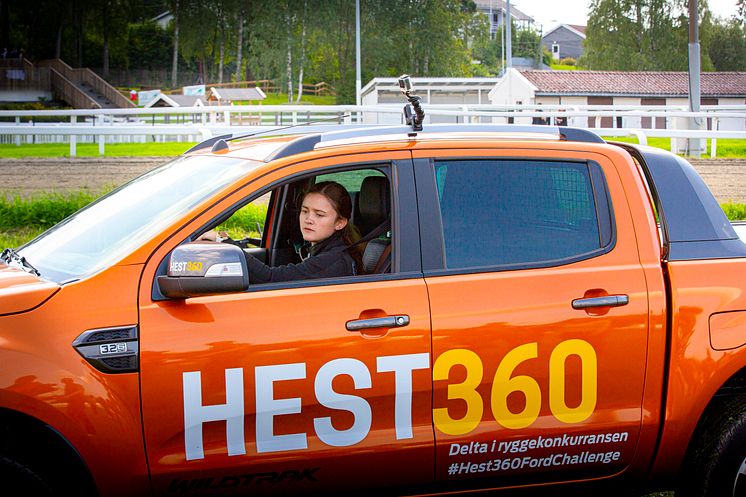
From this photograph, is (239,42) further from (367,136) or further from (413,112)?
(367,136)

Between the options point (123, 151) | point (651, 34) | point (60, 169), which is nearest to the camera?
point (60, 169)

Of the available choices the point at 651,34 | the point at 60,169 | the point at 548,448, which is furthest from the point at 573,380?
the point at 651,34

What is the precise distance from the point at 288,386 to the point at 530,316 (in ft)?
3.22

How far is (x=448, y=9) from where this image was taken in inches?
2872

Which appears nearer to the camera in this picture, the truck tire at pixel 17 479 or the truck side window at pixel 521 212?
the truck tire at pixel 17 479

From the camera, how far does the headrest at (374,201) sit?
424 cm

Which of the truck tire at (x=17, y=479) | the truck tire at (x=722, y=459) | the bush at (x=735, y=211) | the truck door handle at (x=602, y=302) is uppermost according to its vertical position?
the bush at (x=735, y=211)

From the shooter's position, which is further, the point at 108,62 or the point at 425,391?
the point at 108,62

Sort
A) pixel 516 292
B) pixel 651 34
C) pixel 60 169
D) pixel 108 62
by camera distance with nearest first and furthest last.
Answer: pixel 516 292
pixel 60 169
pixel 651 34
pixel 108 62

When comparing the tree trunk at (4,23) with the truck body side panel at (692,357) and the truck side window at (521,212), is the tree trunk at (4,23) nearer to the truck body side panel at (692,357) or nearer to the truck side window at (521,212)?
the truck side window at (521,212)

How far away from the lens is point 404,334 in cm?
377

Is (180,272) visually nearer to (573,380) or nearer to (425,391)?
(425,391)

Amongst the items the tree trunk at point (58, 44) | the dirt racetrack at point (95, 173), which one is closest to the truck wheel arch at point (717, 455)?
the dirt racetrack at point (95, 173)

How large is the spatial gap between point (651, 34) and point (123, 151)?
53.3 meters
